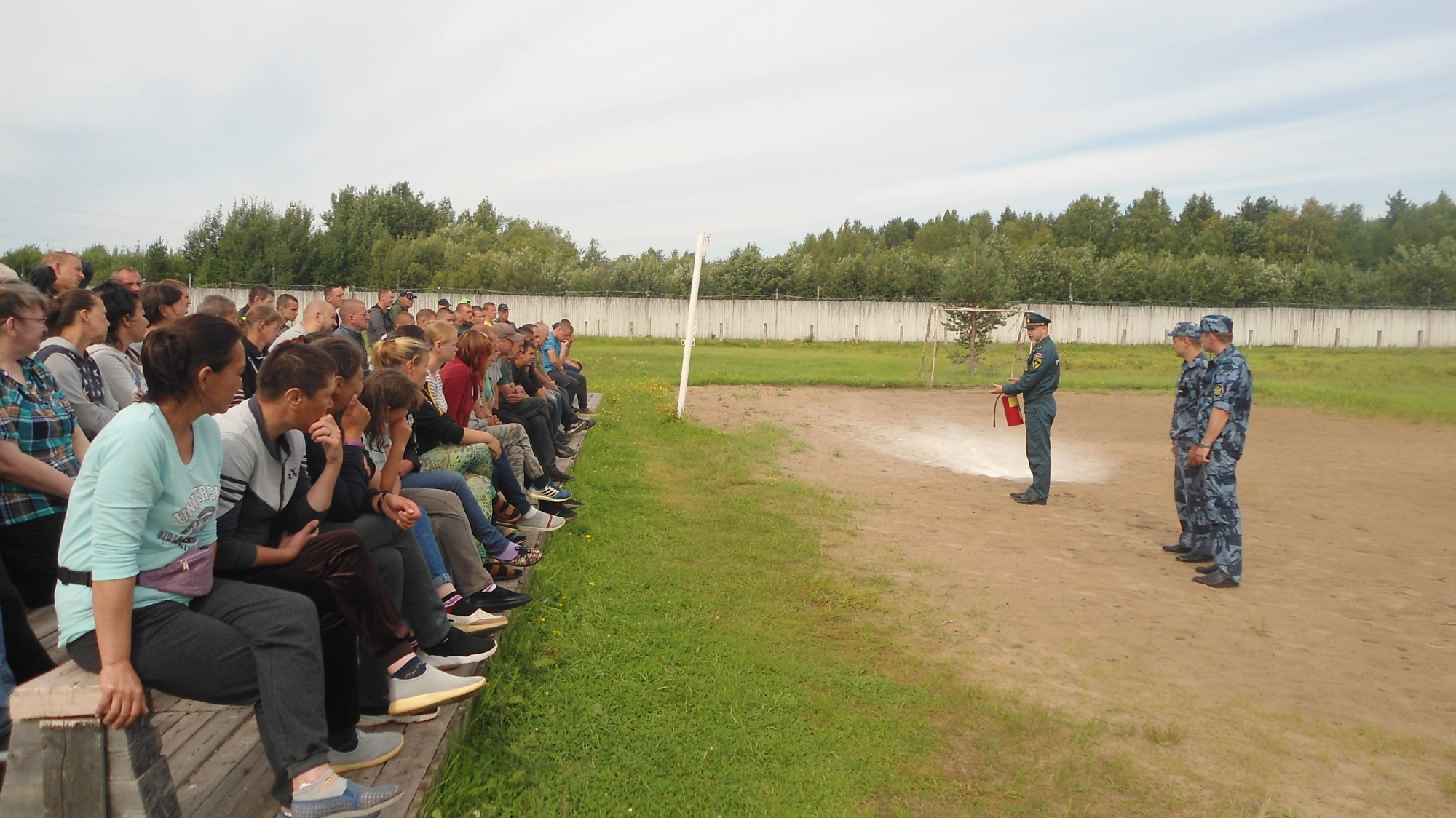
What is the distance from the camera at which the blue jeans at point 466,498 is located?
188 inches

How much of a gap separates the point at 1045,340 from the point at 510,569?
260 inches

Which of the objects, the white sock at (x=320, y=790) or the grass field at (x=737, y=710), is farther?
the grass field at (x=737, y=710)

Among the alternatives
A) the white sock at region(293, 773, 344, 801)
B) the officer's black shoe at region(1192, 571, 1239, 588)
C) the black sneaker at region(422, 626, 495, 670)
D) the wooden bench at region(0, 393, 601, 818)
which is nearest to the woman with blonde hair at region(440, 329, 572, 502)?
the black sneaker at region(422, 626, 495, 670)

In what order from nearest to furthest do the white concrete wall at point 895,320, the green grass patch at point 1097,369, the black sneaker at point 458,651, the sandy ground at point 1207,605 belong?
the black sneaker at point 458,651
the sandy ground at point 1207,605
the green grass patch at point 1097,369
the white concrete wall at point 895,320

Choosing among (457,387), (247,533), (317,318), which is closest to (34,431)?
(247,533)

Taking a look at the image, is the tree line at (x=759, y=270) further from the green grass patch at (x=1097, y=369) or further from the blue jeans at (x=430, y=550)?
the blue jeans at (x=430, y=550)

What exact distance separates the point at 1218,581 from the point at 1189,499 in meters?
0.91

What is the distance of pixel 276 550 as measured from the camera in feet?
9.84

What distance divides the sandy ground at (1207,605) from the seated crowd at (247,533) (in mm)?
2811

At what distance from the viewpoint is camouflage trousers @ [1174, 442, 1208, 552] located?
7.03 meters

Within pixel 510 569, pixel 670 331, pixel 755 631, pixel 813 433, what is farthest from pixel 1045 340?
pixel 670 331

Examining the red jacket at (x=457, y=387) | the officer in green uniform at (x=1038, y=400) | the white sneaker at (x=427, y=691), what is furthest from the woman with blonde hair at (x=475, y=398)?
the officer in green uniform at (x=1038, y=400)

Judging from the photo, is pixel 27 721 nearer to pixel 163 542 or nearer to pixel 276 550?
pixel 163 542

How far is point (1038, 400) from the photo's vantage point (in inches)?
368
